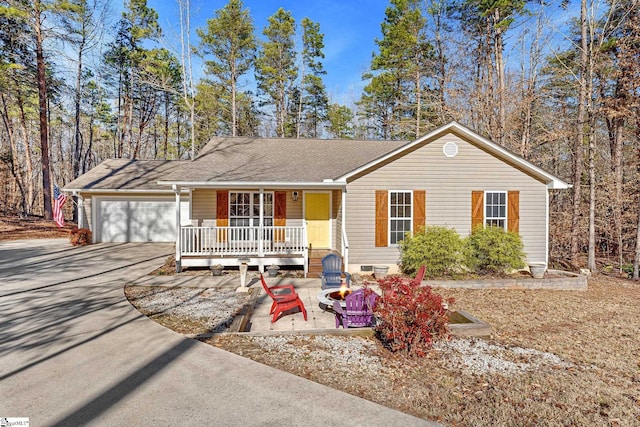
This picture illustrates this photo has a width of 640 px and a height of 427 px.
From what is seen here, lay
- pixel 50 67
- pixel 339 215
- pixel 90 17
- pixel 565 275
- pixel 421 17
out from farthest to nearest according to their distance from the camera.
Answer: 1. pixel 50 67
2. pixel 90 17
3. pixel 421 17
4. pixel 339 215
5. pixel 565 275

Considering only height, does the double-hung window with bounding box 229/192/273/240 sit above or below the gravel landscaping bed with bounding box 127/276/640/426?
above

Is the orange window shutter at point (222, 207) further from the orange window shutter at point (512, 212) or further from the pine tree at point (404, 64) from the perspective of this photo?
the pine tree at point (404, 64)

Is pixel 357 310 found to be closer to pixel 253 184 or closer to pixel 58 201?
pixel 253 184

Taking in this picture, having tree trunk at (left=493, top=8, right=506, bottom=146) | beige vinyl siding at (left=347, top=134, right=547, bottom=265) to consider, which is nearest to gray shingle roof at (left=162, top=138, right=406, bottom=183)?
beige vinyl siding at (left=347, top=134, right=547, bottom=265)

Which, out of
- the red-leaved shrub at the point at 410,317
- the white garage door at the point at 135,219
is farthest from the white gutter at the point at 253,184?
the white garage door at the point at 135,219

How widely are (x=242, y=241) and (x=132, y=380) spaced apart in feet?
22.2

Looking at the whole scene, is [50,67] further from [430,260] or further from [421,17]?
[430,260]

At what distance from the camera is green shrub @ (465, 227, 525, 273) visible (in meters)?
9.50

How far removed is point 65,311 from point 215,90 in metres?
20.4

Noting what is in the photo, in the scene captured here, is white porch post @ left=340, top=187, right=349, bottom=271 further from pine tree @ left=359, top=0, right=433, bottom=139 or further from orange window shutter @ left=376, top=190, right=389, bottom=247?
pine tree @ left=359, top=0, right=433, bottom=139

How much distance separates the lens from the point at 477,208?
10.4 metres

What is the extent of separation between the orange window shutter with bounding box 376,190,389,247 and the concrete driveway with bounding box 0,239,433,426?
635 cm

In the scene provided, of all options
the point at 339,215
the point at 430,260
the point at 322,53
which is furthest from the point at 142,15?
the point at 430,260

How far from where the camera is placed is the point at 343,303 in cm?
591
